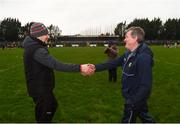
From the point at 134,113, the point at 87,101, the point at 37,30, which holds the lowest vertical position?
the point at 87,101

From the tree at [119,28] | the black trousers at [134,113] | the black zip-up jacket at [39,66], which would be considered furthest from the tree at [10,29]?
the black trousers at [134,113]

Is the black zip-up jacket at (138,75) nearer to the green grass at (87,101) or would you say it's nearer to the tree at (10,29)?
the green grass at (87,101)

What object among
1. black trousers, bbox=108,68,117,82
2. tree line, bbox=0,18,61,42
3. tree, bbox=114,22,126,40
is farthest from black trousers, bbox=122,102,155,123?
tree, bbox=114,22,126,40

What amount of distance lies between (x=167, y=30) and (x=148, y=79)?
168497mm

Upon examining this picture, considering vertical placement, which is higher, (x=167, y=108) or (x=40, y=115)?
(x=40, y=115)

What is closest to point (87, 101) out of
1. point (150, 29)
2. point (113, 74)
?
point (113, 74)

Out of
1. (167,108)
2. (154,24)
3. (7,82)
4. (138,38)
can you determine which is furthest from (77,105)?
(154,24)

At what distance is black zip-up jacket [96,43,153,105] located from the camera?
7.04 meters

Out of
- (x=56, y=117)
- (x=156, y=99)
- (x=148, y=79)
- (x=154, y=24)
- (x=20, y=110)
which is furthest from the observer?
(x=154, y=24)

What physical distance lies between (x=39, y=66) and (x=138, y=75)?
1.82 m

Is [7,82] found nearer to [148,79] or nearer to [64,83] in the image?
[64,83]

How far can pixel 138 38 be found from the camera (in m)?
7.36

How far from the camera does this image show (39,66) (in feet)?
25.8

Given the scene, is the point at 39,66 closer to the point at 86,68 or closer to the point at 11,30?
the point at 86,68
